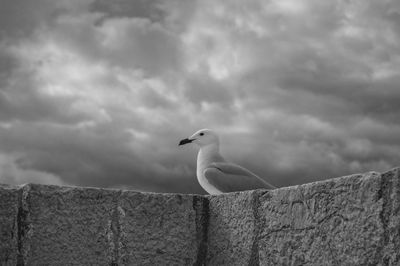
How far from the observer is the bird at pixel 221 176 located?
6.95 metres

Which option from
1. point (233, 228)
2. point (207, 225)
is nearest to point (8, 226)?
point (207, 225)

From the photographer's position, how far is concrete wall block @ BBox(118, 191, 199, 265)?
3.39 m

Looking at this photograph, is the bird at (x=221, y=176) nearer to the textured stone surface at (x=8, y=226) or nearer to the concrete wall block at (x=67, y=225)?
the concrete wall block at (x=67, y=225)

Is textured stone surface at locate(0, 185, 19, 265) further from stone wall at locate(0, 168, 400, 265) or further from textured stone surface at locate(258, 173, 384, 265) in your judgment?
textured stone surface at locate(258, 173, 384, 265)

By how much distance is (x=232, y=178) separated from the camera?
23.3ft

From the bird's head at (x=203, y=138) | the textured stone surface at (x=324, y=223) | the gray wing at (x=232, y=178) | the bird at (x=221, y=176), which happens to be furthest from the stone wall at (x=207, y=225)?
the bird's head at (x=203, y=138)

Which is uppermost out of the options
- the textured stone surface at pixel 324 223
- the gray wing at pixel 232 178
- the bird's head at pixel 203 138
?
the bird's head at pixel 203 138

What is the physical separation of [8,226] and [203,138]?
5520 mm

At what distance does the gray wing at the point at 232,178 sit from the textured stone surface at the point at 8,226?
3.99m

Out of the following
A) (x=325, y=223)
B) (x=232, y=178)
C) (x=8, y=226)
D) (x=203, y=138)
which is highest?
(x=203, y=138)

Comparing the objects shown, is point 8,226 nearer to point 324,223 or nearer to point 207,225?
point 207,225

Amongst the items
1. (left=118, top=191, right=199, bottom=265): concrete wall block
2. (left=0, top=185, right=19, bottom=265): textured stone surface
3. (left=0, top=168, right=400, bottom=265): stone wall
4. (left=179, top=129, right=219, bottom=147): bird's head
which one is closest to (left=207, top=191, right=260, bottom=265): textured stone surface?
(left=0, top=168, right=400, bottom=265): stone wall

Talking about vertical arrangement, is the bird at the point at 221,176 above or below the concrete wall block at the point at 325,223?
above

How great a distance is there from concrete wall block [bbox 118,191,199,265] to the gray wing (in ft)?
11.1
